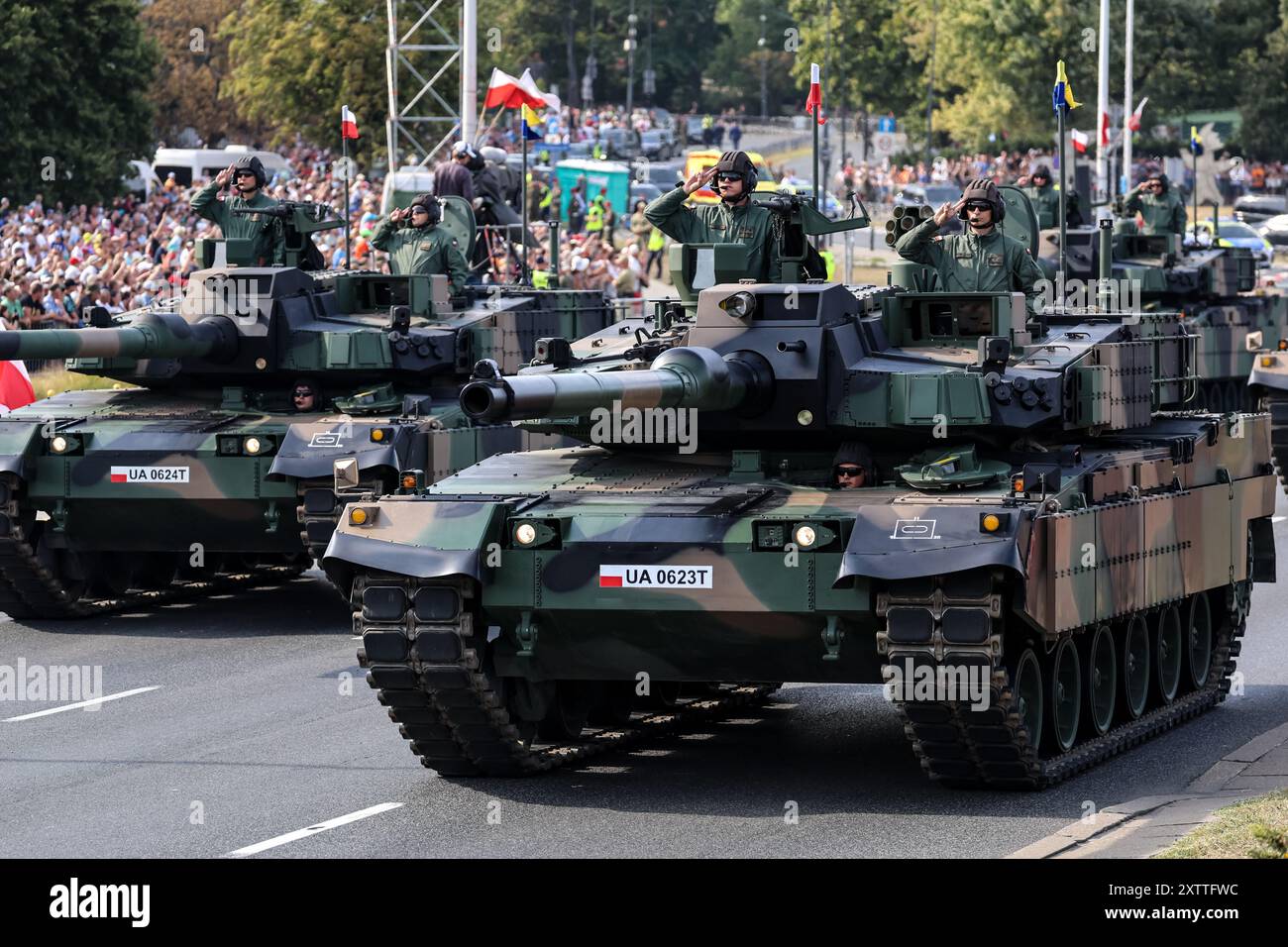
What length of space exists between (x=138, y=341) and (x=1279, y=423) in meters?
12.6

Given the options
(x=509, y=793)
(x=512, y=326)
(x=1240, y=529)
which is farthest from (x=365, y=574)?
(x=512, y=326)

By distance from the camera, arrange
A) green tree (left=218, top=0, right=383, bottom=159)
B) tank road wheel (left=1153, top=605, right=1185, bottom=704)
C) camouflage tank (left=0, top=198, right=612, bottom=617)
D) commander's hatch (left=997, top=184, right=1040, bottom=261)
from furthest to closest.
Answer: green tree (left=218, top=0, right=383, bottom=159) < commander's hatch (left=997, top=184, right=1040, bottom=261) < camouflage tank (left=0, top=198, right=612, bottom=617) < tank road wheel (left=1153, top=605, right=1185, bottom=704)

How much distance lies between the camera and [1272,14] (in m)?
85.4

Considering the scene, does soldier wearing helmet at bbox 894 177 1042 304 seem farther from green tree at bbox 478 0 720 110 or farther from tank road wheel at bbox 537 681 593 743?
green tree at bbox 478 0 720 110

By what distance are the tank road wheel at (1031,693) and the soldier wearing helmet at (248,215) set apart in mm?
11104

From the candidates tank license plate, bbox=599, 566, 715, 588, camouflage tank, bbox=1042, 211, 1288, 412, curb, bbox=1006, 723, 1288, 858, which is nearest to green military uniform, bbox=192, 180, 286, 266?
tank license plate, bbox=599, 566, 715, 588

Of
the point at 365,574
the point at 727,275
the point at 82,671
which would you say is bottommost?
the point at 82,671

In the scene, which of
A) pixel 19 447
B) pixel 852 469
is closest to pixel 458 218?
pixel 19 447

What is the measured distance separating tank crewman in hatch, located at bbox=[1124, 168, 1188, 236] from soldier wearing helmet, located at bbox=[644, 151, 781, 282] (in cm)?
1870

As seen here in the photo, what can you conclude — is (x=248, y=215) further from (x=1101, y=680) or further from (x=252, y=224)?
(x=1101, y=680)

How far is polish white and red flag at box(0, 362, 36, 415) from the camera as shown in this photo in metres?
27.1

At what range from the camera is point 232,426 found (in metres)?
21.6

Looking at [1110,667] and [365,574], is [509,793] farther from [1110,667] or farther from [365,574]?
[1110,667]
